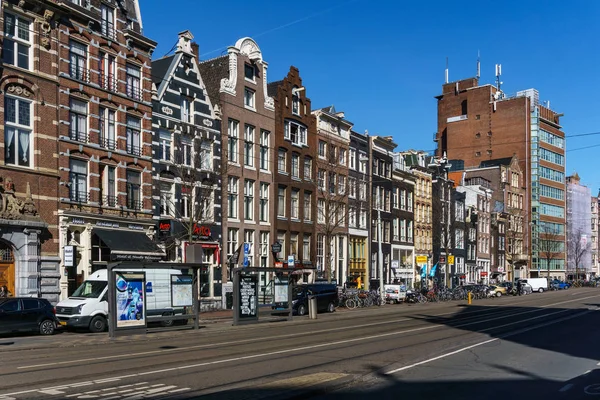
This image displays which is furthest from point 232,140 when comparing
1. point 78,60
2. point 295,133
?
point 78,60

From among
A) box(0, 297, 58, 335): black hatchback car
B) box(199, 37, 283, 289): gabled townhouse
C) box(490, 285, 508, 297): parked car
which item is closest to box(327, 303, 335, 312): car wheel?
box(199, 37, 283, 289): gabled townhouse

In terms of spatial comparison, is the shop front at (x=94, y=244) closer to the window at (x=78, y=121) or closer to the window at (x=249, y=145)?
the window at (x=78, y=121)

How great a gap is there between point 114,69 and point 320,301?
1764cm

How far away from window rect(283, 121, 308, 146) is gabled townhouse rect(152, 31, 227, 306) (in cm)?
849

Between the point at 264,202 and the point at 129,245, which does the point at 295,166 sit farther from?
the point at 129,245

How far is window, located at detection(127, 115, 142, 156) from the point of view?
37375 mm

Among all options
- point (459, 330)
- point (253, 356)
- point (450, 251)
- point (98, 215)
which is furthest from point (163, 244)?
point (450, 251)

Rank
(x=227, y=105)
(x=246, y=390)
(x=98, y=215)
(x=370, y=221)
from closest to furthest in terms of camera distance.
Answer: (x=246, y=390), (x=98, y=215), (x=227, y=105), (x=370, y=221)

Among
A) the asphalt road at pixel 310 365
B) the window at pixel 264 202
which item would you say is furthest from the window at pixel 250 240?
the asphalt road at pixel 310 365

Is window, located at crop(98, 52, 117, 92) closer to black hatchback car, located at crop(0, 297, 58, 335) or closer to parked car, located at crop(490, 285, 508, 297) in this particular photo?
black hatchback car, located at crop(0, 297, 58, 335)

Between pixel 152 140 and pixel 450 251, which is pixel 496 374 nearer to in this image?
pixel 152 140

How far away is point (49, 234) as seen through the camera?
104 feet

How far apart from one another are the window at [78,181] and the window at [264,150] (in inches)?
636

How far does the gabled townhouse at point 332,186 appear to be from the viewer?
53.9 meters
